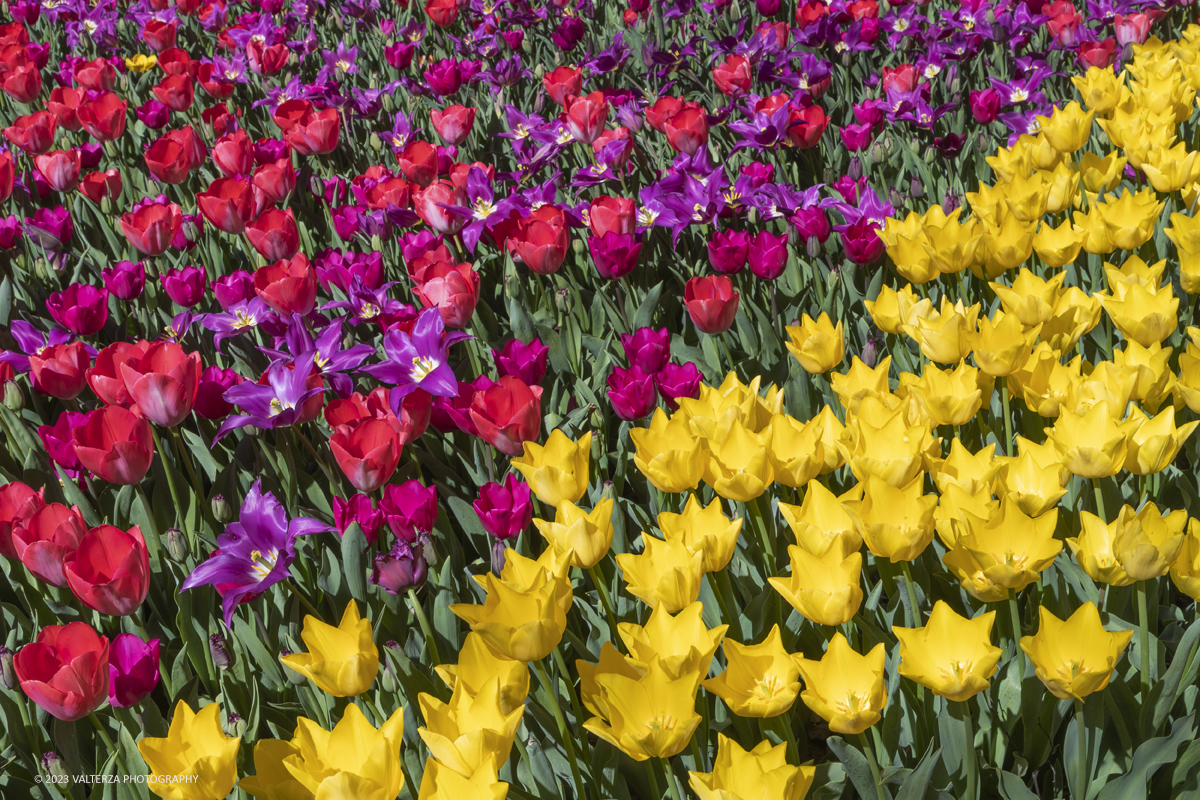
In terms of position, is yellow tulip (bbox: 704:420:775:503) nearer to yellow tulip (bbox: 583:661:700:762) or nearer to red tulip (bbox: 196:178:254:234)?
yellow tulip (bbox: 583:661:700:762)

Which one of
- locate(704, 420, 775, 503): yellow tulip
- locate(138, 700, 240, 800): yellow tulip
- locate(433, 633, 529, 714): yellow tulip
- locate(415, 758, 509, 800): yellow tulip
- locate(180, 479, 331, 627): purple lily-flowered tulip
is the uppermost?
locate(704, 420, 775, 503): yellow tulip

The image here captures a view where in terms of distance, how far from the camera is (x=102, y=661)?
1.32 metres

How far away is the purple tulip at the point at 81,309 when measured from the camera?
2.41 metres

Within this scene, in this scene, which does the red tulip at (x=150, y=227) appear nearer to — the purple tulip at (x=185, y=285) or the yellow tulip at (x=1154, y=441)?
the purple tulip at (x=185, y=285)

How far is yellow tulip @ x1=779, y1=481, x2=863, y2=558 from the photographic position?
50.3 inches

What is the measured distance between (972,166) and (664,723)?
306cm

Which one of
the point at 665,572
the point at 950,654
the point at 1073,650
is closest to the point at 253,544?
the point at 665,572

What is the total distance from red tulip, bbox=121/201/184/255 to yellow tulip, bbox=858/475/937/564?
2263 millimetres

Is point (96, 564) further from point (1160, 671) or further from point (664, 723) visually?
point (1160, 671)

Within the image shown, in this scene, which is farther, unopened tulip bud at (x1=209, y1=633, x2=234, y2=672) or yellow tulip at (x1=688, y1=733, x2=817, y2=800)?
unopened tulip bud at (x1=209, y1=633, x2=234, y2=672)

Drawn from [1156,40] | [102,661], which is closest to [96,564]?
[102,661]

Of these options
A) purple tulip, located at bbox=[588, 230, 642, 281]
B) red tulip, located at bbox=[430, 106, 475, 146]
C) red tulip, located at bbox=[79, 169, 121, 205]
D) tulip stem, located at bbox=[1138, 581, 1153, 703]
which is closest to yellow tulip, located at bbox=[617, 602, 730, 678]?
tulip stem, located at bbox=[1138, 581, 1153, 703]

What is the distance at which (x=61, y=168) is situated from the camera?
321cm

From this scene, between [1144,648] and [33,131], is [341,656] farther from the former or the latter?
[33,131]
